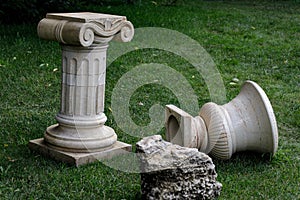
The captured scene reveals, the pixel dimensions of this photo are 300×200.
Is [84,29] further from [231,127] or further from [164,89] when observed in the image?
[164,89]

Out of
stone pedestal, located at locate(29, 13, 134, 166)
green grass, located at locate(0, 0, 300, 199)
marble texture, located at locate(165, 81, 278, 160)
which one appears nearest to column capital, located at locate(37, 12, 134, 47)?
stone pedestal, located at locate(29, 13, 134, 166)

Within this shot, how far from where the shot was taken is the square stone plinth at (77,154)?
455cm

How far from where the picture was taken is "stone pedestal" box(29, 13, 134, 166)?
15.0 ft

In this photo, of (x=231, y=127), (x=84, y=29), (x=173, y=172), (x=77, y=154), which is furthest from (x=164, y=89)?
(x=173, y=172)

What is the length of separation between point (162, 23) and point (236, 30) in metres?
1.27

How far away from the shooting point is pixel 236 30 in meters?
9.96

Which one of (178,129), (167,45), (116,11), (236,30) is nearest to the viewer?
(178,129)

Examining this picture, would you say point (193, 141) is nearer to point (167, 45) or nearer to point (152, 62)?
point (152, 62)

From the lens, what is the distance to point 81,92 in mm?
4664

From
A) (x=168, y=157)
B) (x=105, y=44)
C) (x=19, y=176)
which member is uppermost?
(x=105, y=44)

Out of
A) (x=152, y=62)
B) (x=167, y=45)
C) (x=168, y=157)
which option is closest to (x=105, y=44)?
(x=168, y=157)

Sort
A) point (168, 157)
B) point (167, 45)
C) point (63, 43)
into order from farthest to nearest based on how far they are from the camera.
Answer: point (167, 45) < point (63, 43) < point (168, 157)

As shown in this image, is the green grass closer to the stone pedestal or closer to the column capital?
the stone pedestal

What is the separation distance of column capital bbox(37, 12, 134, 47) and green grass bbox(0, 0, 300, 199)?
0.94 metres
